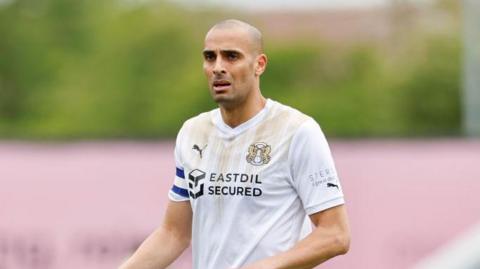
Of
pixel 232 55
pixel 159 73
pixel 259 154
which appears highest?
pixel 159 73

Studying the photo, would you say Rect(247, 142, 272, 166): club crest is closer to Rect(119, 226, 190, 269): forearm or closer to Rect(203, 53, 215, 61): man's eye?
Rect(203, 53, 215, 61): man's eye

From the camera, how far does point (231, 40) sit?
20.3ft

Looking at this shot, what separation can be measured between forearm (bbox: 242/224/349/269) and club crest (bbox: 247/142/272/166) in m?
0.33

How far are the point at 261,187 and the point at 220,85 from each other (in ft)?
1.32

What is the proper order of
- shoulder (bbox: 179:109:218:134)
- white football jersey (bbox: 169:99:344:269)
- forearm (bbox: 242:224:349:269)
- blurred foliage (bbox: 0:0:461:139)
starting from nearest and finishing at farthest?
1. forearm (bbox: 242:224:349:269)
2. white football jersey (bbox: 169:99:344:269)
3. shoulder (bbox: 179:109:218:134)
4. blurred foliage (bbox: 0:0:461:139)

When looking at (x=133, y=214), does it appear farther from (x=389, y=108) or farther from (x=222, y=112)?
(x=389, y=108)

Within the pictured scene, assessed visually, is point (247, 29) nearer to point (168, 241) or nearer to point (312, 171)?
point (312, 171)

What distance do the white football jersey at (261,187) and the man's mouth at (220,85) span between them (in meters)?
0.17

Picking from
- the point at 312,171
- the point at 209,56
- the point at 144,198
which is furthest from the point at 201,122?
the point at 144,198

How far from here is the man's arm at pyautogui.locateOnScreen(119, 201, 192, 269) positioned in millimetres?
6441

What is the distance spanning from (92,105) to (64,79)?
264 cm

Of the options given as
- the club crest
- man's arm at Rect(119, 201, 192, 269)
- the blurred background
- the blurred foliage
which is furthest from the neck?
the blurred foliage

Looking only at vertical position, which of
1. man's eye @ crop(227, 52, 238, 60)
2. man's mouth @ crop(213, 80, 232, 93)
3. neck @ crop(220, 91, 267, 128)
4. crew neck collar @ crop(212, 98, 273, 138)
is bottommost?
crew neck collar @ crop(212, 98, 273, 138)

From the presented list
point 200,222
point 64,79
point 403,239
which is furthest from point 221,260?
point 64,79
